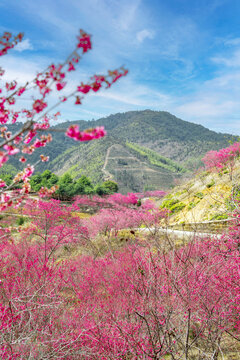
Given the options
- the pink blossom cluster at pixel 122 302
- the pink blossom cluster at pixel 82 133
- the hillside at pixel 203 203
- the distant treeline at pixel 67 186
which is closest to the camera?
the pink blossom cluster at pixel 82 133

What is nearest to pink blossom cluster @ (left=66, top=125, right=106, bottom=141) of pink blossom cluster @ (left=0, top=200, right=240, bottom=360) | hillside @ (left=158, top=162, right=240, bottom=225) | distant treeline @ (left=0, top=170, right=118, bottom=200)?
pink blossom cluster @ (left=0, top=200, right=240, bottom=360)

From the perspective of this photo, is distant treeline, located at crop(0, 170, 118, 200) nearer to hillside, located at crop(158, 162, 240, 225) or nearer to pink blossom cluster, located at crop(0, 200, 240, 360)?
hillside, located at crop(158, 162, 240, 225)

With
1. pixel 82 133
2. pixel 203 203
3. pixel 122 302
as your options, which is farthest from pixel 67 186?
pixel 82 133

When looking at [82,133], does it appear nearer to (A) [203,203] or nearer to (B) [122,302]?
(B) [122,302]

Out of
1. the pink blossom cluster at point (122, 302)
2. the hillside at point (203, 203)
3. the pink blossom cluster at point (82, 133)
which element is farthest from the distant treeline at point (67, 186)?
the pink blossom cluster at point (82, 133)

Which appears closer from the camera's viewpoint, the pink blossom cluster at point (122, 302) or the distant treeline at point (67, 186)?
the pink blossom cluster at point (122, 302)

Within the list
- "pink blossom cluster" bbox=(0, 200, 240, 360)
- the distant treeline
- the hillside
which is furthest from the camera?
the distant treeline

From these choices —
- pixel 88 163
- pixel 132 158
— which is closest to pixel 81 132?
pixel 88 163

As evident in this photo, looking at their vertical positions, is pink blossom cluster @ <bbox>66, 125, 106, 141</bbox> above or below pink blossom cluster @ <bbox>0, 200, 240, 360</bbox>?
above

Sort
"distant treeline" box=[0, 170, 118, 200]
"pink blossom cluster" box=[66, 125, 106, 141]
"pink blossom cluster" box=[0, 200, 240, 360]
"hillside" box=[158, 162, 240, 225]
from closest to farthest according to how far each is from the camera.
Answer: "pink blossom cluster" box=[66, 125, 106, 141], "pink blossom cluster" box=[0, 200, 240, 360], "hillside" box=[158, 162, 240, 225], "distant treeline" box=[0, 170, 118, 200]

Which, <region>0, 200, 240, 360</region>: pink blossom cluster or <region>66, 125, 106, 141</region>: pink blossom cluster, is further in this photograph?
<region>0, 200, 240, 360</region>: pink blossom cluster

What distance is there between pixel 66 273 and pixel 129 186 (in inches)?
3202

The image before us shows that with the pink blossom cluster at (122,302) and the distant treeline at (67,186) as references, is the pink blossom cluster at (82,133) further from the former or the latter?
the distant treeline at (67,186)

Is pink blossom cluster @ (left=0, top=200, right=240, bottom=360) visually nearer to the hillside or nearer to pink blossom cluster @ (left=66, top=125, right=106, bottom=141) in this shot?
pink blossom cluster @ (left=66, top=125, right=106, bottom=141)
